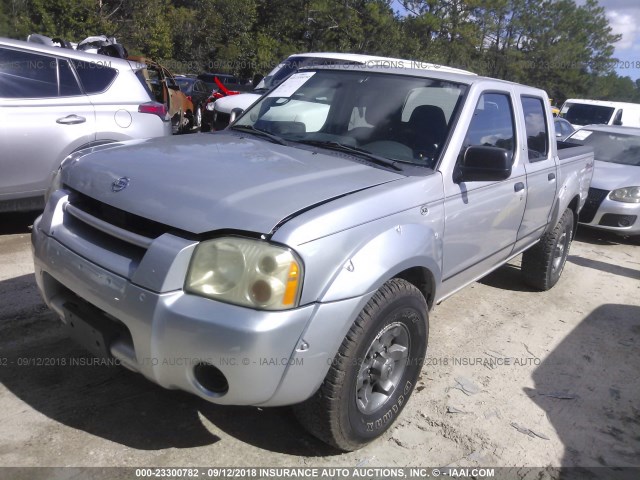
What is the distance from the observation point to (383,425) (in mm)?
2865

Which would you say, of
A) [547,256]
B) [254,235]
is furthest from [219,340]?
[547,256]

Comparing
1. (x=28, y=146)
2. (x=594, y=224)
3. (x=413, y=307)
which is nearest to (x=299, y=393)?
(x=413, y=307)

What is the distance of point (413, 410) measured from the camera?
128 inches

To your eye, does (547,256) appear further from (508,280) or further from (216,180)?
(216,180)

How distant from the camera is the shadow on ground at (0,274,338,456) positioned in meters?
2.80

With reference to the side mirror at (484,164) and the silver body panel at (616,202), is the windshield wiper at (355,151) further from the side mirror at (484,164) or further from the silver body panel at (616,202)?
the silver body panel at (616,202)

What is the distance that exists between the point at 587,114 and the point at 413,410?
669 inches

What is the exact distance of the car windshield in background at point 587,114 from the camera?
1722 centimetres

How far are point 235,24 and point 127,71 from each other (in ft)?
95.0

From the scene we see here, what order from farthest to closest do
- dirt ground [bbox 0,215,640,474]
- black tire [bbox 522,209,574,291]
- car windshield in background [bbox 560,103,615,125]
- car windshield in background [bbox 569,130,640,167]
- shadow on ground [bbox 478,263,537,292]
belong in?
car windshield in background [bbox 560,103,615,125]
car windshield in background [bbox 569,130,640,167]
shadow on ground [bbox 478,263,537,292]
black tire [bbox 522,209,574,291]
dirt ground [bbox 0,215,640,474]

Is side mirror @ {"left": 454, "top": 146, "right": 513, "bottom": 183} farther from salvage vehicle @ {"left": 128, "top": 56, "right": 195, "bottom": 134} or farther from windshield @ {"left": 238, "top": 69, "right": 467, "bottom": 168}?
salvage vehicle @ {"left": 128, "top": 56, "right": 195, "bottom": 134}

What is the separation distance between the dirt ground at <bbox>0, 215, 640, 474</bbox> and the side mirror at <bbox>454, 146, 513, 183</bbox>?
51.5 inches

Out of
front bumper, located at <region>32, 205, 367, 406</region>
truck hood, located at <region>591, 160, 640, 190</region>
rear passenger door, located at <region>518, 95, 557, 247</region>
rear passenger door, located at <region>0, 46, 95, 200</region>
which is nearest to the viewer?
front bumper, located at <region>32, 205, 367, 406</region>

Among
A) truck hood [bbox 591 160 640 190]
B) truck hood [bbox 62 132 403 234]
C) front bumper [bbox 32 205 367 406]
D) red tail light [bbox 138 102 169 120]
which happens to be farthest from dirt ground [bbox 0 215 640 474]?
truck hood [bbox 591 160 640 190]
